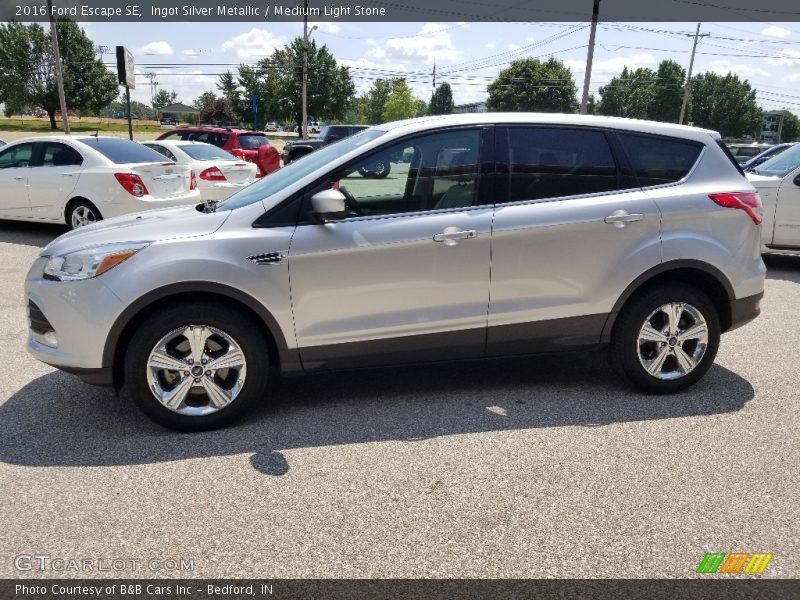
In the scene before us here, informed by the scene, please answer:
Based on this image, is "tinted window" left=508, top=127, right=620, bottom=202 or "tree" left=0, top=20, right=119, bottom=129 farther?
"tree" left=0, top=20, right=119, bottom=129

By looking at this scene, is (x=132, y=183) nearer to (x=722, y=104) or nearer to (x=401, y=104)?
(x=401, y=104)

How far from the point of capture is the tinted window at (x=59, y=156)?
9.27 meters

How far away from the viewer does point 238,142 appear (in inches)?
615

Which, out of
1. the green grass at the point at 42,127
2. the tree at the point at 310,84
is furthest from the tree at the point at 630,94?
the green grass at the point at 42,127

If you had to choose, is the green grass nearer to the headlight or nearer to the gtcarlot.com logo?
the headlight

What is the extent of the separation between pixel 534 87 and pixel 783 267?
87.8 m

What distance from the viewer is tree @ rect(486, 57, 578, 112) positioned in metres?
90.7

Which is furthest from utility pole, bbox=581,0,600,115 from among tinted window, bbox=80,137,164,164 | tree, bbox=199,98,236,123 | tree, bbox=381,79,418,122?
tree, bbox=199,98,236,123

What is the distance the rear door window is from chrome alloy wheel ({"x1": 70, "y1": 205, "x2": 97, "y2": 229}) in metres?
7.27

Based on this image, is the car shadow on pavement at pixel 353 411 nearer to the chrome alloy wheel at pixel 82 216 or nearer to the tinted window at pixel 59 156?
the chrome alloy wheel at pixel 82 216

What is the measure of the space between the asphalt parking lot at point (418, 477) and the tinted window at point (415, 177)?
1.29m

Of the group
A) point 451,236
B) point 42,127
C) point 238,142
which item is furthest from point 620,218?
point 42,127

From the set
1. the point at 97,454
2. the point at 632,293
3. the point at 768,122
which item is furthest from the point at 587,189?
the point at 768,122

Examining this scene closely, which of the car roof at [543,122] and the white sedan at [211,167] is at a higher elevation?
the car roof at [543,122]
